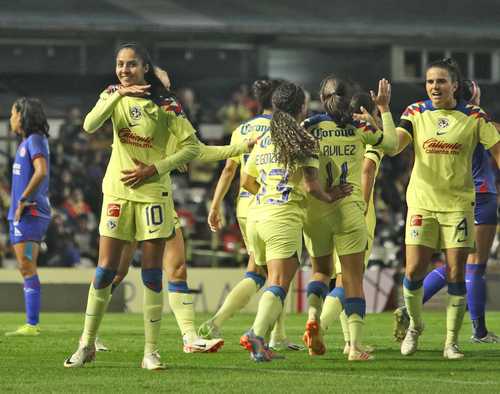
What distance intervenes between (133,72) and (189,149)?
25.9 inches

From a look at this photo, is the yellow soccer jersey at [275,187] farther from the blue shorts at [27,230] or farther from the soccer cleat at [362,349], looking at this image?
the blue shorts at [27,230]

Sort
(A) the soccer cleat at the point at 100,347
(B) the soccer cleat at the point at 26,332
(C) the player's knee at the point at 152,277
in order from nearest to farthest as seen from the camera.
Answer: (C) the player's knee at the point at 152,277 → (A) the soccer cleat at the point at 100,347 → (B) the soccer cleat at the point at 26,332

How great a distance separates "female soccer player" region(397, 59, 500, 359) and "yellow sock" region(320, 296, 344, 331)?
0.59 meters

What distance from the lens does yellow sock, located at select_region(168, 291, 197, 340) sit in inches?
435

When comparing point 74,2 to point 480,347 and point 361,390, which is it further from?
point 361,390

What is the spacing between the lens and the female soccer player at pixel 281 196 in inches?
376

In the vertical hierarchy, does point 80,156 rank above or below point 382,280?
above

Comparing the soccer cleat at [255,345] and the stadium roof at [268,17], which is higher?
the stadium roof at [268,17]

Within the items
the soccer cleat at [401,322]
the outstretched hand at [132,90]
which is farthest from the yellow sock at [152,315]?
the soccer cleat at [401,322]

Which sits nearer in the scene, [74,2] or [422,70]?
[74,2]

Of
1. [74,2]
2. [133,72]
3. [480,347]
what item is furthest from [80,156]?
[133,72]

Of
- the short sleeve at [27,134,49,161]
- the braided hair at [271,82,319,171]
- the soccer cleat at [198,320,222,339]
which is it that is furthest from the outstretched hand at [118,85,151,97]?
the short sleeve at [27,134,49,161]

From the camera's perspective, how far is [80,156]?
27594mm

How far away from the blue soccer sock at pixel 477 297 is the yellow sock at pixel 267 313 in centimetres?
340
